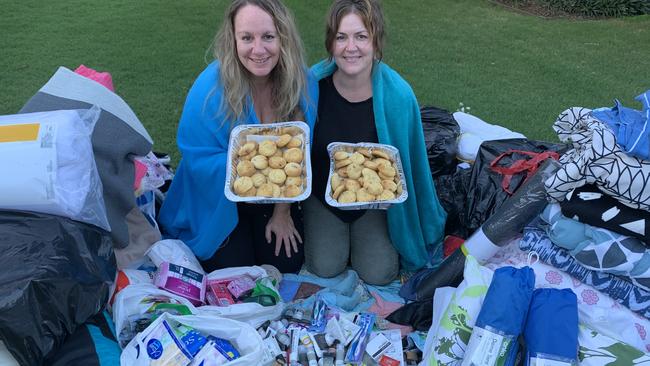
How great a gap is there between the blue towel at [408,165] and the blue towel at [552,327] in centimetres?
95

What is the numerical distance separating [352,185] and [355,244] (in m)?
0.61

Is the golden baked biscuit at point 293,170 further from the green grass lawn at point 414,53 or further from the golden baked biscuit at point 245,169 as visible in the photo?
the green grass lawn at point 414,53

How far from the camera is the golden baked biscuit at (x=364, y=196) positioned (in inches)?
94.9

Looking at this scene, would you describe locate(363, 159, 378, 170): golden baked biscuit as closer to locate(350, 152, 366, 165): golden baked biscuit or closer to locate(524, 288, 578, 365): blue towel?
locate(350, 152, 366, 165): golden baked biscuit

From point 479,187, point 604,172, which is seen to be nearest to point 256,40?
point 479,187

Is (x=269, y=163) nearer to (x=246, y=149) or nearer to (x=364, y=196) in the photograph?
(x=246, y=149)

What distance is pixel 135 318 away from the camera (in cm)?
216

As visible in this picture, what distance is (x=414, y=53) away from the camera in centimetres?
596

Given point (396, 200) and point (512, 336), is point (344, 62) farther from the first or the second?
point (512, 336)

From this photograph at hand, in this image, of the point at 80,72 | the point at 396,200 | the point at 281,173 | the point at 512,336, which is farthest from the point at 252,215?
the point at 512,336

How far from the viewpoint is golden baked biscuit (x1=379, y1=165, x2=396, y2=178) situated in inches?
99.6

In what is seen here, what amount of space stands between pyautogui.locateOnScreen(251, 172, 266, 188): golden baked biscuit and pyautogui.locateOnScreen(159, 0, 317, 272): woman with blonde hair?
0.67 feet

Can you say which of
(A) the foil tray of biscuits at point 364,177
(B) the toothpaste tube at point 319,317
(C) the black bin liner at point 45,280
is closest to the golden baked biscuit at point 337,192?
(A) the foil tray of biscuits at point 364,177

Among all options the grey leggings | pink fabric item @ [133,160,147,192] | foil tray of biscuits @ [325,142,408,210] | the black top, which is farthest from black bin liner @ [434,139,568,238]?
pink fabric item @ [133,160,147,192]
